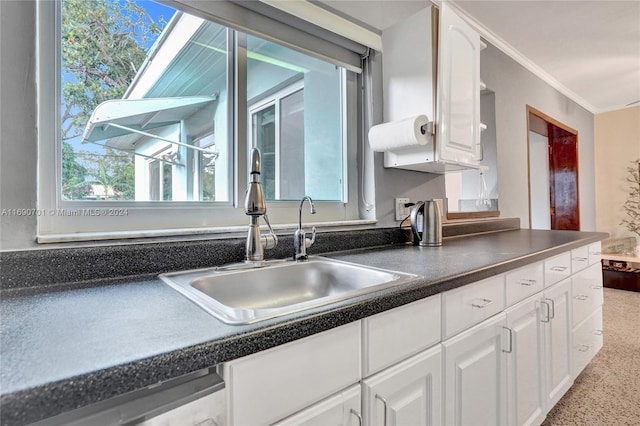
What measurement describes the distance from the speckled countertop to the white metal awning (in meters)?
0.51

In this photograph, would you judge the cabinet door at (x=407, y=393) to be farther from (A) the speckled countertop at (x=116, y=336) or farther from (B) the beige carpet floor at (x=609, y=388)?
(B) the beige carpet floor at (x=609, y=388)

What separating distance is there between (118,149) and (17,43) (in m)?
0.36

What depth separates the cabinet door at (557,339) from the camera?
1.42 metres

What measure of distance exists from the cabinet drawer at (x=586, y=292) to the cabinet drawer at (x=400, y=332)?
126 cm

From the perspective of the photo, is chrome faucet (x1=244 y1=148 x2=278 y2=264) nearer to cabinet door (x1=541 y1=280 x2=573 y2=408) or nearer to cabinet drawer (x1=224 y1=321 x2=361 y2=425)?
cabinet drawer (x1=224 y1=321 x2=361 y2=425)

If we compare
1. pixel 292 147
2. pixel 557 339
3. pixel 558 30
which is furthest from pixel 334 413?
pixel 558 30

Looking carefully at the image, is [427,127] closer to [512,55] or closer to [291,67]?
[291,67]

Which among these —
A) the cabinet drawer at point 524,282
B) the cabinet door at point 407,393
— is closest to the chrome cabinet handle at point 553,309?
the cabinet drawer at point 524,282

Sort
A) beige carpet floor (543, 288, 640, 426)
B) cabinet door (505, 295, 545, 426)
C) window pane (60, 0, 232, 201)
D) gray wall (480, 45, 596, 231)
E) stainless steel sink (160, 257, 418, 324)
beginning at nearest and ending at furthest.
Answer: stainless steel sink (160, 257, 418, 324) < window pane (60, 0, 232, 201) < cabinet door (505, 295, 545, 426) < beige carpet floor (543, 288, 640, 426) < gray wall (480, 45, 596, 231)

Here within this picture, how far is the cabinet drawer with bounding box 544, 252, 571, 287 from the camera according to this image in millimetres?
1441

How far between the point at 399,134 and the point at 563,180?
3.77 m

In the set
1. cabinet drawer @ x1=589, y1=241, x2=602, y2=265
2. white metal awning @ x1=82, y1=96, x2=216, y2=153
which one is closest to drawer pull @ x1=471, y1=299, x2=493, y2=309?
white metal awning @ x1=82, y1=96, x2=216, y2=153

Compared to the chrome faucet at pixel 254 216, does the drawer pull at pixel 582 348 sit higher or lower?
lower

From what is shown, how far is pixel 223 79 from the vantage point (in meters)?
1.35
